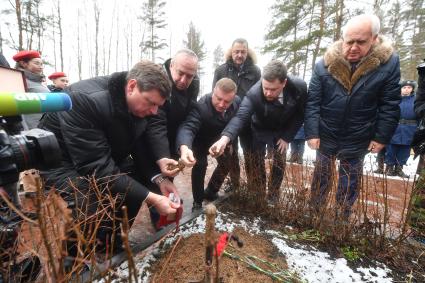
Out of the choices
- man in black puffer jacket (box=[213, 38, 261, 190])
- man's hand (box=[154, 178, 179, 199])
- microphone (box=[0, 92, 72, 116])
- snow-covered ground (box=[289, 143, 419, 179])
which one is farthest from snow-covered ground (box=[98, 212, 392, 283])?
man in black puffer jacket (box=[213, 38, 261, 190])

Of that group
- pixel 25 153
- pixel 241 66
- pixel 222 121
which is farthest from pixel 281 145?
pixel 25 153

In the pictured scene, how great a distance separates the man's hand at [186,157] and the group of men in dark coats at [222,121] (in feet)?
0.04

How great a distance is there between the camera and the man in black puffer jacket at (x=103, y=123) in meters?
1.92

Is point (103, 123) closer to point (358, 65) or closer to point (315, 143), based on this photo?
point (315, 143)

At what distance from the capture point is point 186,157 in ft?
7.99

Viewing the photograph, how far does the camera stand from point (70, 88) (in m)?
2.06

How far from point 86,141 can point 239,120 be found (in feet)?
5.33

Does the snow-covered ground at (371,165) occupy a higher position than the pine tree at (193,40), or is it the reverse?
the pine tree at (193,40)

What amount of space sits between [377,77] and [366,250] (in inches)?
64.3

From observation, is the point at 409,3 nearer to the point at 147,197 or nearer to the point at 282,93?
the point at 282,93

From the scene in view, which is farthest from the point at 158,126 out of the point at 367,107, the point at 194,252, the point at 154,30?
the point at 154,30

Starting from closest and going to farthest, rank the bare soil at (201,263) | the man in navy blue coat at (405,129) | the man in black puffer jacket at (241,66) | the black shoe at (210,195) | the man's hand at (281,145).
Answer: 1. the bare soil at (201,263)
2. the man's hand at (281,145)
3. the black shoe at (210,195)
4. the man in black puffer jacket at (241,66)
5. the man in navy blue coat at (405,129)

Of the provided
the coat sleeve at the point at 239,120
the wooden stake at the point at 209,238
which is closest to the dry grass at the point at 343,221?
the coat sleeve at the point at 239,120

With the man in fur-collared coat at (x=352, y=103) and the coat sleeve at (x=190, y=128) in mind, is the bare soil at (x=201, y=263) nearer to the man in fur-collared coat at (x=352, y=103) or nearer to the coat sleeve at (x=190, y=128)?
the man in fur-collared coat at (x=352, y=103)
